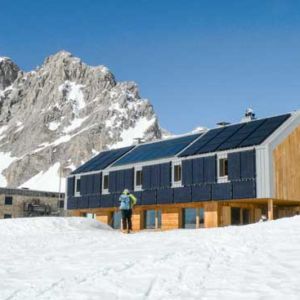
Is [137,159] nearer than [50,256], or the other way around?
[50,256]

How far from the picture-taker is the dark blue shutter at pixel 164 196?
3715cm

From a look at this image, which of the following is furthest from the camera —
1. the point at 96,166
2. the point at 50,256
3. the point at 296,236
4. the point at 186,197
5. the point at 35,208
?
the point at 35,208

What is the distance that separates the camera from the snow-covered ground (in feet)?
31.6

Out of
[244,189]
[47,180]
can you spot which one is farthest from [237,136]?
[47,180]

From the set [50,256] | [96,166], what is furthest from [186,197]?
[50,256]

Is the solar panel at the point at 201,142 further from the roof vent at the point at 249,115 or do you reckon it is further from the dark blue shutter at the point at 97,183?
the dark blue shutter at the point at 97,183

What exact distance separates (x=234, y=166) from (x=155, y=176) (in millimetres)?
7653

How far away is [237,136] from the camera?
34500 millimetres

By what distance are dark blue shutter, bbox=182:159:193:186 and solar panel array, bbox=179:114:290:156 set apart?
65 centimetres

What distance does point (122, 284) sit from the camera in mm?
10250

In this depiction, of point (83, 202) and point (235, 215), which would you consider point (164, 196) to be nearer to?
point (235, 215)

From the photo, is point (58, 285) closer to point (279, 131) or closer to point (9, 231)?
point (9, 231)

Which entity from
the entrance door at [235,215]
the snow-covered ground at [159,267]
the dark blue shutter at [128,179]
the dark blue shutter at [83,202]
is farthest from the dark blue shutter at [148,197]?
the snow-covered ground at [159,267]

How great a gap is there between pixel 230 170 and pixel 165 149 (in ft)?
26.1
